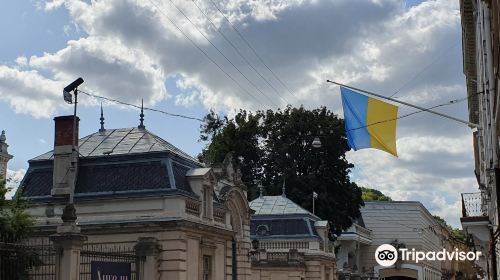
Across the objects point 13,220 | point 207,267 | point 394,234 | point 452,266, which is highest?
point 394,234

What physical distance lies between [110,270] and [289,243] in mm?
22980

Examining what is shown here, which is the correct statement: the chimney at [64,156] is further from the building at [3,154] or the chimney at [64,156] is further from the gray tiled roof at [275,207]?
the building at [3,154]

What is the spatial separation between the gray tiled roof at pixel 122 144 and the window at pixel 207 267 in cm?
375

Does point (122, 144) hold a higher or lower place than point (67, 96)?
lower

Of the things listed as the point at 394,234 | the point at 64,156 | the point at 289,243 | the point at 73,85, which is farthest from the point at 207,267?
the point at 394,234

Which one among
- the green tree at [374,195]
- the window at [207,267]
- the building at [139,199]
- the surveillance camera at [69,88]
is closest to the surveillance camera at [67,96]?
the surveillance camera at [69,88]

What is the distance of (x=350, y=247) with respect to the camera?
65188 millimetres

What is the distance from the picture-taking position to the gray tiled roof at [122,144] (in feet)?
94.0

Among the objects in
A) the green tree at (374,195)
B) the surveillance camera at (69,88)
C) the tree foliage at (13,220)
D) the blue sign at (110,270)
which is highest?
the green tree at (374,195)

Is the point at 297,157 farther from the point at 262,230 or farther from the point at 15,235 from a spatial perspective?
the point at 15,235

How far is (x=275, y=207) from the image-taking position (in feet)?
151

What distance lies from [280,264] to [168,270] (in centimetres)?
1705

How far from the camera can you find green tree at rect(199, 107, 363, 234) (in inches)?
2087

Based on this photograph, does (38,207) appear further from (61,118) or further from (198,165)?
(198,165)
